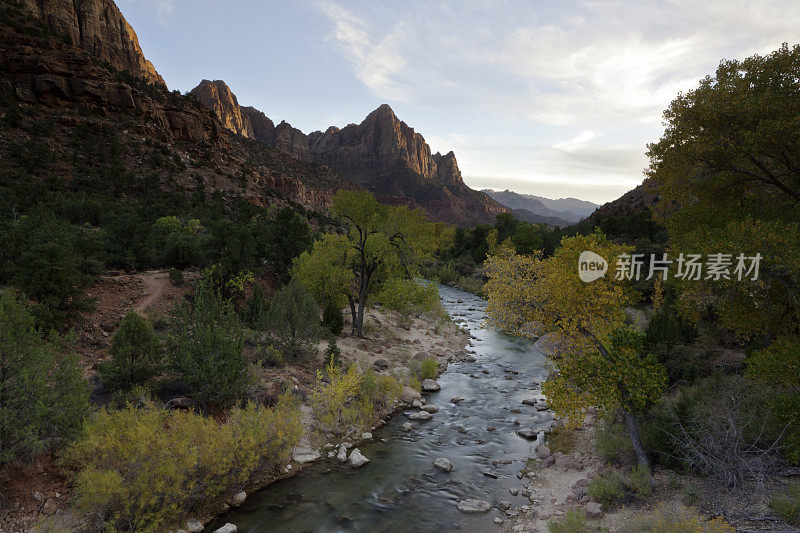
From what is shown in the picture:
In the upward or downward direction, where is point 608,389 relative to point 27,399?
upward

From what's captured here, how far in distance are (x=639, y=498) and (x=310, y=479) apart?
8693mm

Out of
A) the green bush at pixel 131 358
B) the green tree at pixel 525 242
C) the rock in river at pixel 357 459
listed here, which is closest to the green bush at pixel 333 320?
the rock in river at pixel 357 459

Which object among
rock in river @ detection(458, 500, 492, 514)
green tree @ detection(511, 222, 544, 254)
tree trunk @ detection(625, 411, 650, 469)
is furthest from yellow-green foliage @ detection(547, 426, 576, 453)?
green tree @ detection(511, 222, 544, 254)

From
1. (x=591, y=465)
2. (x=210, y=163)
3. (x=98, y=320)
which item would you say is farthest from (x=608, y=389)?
(x=210, y=163)

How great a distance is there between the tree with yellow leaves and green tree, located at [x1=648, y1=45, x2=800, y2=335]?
9.43 feet

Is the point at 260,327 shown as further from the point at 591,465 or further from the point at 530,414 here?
the point at 591,465

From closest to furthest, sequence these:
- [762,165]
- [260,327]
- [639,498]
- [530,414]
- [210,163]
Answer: [639,498], [762,165], [530,414], [260,327], [210,163]

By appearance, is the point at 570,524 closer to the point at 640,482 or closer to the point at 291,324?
the point at 640,482

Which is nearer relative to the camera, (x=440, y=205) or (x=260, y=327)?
(x=260, y=327)

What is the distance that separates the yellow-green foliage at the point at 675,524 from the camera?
6178 mm

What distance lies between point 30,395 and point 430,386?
46.9ft

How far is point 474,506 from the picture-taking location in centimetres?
959

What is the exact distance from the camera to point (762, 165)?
11.4m

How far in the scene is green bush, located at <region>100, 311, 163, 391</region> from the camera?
34.9 feet
